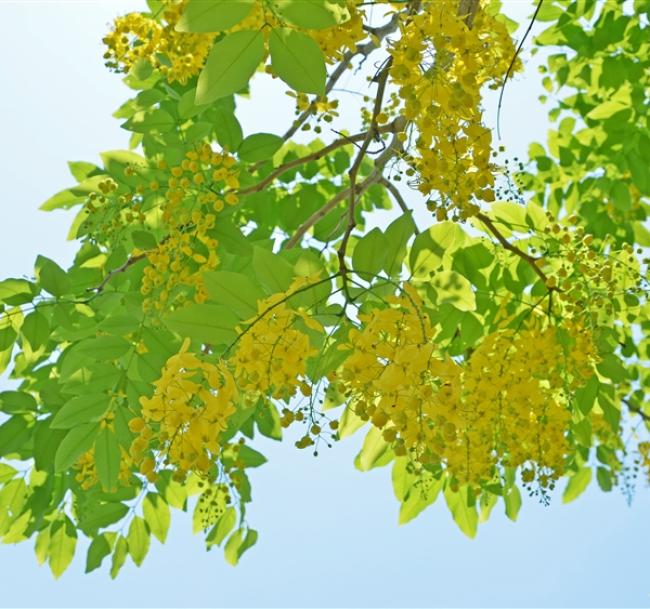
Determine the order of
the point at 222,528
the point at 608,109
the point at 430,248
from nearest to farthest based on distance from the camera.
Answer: the point at 430,248
the point at 222,528
the point at 608,109

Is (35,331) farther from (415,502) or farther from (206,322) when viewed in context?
(415,502)

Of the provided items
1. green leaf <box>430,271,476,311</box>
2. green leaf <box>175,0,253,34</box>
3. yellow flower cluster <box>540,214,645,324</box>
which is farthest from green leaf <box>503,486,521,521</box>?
green leaf <box>175,0,253,34</box>

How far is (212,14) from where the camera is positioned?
1.40m

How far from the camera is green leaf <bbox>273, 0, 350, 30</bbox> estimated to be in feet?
4.65

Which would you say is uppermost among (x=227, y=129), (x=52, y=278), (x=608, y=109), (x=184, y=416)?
(x=608, y=109)

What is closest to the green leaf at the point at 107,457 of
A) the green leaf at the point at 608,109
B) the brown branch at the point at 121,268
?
the brown branch at the point at 121,268

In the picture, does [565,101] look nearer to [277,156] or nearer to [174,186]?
[277,156]

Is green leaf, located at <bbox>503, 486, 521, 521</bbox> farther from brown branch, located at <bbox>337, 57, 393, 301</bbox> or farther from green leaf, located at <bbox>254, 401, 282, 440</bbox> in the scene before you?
brown branch, located at <bbox>337, 57, 393, 301</bbox>

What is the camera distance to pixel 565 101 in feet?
13.2

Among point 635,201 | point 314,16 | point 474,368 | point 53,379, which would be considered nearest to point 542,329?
point 474,368

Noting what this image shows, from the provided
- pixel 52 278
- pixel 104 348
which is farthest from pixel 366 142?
pixel 52 278

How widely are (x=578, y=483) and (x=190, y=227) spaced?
2.38 meters

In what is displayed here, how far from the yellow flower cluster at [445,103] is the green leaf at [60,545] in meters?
2.08

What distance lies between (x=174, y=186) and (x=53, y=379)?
1.00 meters
